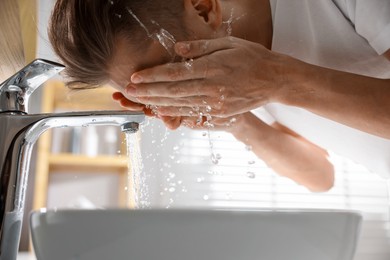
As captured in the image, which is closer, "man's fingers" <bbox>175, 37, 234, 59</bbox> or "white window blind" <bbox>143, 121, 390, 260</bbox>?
"man's fingers" <bbox>175, 37, 234, 59</bbox>

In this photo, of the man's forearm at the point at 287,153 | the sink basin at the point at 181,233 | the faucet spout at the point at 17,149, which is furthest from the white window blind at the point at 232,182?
the sink basin at the point at 181,233

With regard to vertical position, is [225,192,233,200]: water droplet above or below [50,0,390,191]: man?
below

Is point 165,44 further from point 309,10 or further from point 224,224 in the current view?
point 224,224

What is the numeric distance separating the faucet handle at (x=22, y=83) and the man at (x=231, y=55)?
0.39 feet

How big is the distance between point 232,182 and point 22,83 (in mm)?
881

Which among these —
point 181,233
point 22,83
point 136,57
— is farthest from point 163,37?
point 181,233

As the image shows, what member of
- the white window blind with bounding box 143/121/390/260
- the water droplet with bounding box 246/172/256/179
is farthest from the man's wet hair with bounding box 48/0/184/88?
the water droplet with bounding box 246/172/256/179

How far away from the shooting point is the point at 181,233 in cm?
40

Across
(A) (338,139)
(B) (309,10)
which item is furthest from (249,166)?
Result: (B) (309,10)

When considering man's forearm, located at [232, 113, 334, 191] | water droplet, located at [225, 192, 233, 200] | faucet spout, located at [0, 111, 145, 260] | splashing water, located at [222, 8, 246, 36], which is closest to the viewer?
faucet spout, located at [0, 111, 145, 260]

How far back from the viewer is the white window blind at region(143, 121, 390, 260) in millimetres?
1234

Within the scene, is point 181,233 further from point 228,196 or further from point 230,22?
point 228,196

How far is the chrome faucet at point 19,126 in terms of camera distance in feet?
1.79

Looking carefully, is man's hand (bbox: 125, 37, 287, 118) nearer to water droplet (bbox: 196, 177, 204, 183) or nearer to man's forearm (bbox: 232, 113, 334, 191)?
man's forearm (bbox: 232, 113, 334, 191)
